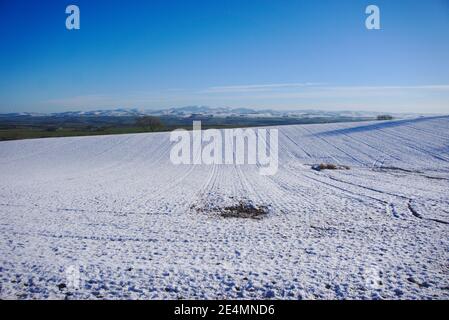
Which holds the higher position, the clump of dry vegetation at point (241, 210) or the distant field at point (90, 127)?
the distant field at point (90, 127)

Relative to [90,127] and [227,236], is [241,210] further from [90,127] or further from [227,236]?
[90,127]

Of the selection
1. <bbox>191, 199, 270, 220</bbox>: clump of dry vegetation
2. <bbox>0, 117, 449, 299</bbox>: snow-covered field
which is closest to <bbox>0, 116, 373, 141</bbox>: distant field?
<bbox>0, 117, 449, 299</bbox>: snow-covered field

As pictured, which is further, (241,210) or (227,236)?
(241,210)

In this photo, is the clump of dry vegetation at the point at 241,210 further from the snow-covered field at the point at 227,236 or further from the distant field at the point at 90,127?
the distant field at the point at 90,127

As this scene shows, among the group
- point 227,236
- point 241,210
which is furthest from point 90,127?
point 227,236

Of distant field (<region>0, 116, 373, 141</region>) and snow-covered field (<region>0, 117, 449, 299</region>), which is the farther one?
distant field (<region>0, 116, 373, 141</region>)

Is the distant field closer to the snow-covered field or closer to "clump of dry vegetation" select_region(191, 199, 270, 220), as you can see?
the snow-covered field

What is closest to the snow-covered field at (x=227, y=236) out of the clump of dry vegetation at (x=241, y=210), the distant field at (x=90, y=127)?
the clump of dry vegetation at (x=241, y=210)

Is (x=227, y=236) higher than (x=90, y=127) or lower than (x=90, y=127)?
lower

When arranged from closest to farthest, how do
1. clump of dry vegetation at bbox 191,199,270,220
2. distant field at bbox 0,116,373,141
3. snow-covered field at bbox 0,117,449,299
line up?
snow-covered field at bbox 0,117,449,299
clump of dry vegetation at bbox 191,199,270,220
distant field at bbox 0,116,373,141
